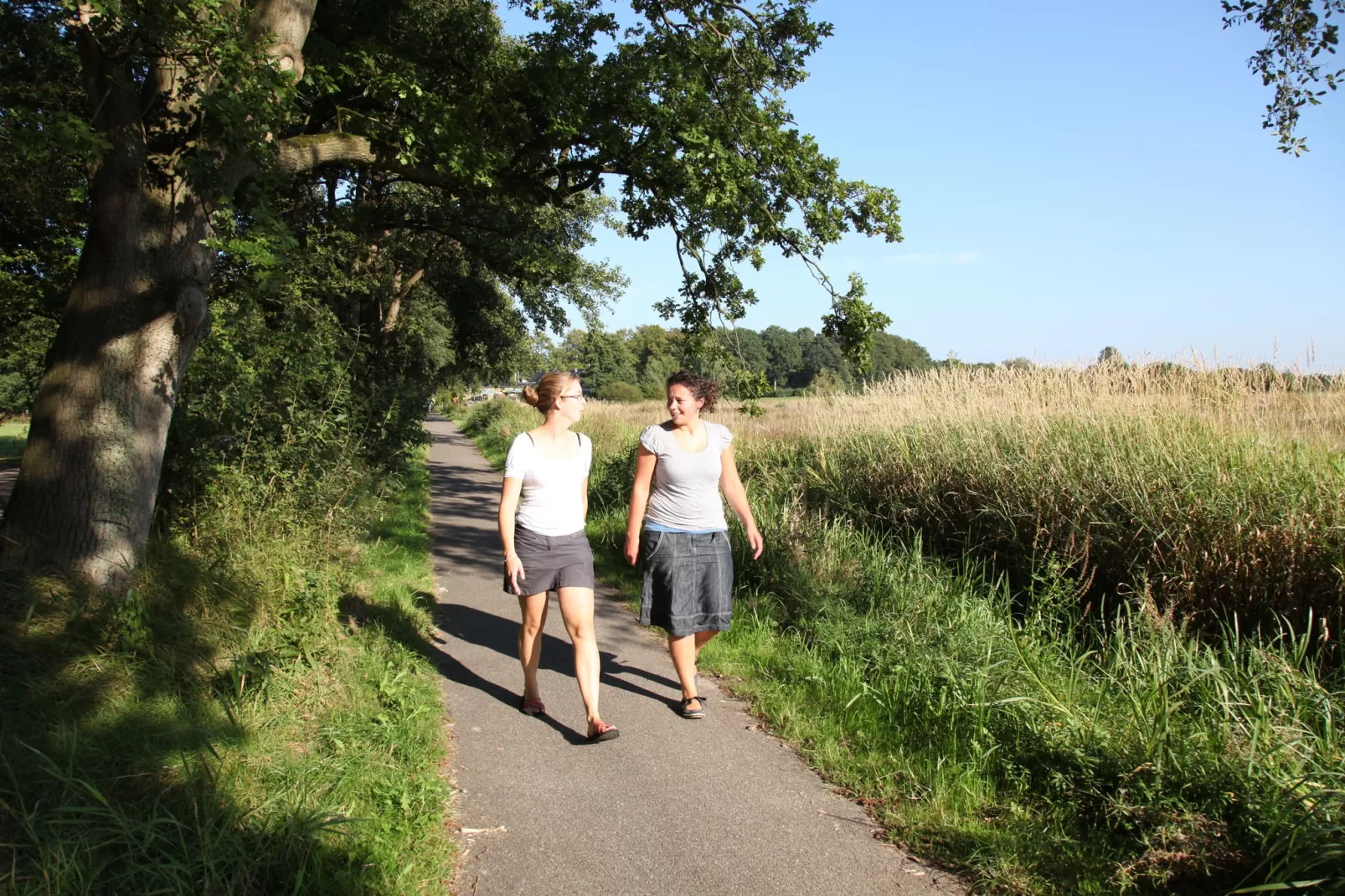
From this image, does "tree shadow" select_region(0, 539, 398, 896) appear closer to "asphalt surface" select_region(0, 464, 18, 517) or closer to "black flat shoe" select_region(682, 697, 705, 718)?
"black flat shoe" select_region(682, 697, 705, 718)

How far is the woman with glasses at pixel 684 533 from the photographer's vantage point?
5172 millimetres

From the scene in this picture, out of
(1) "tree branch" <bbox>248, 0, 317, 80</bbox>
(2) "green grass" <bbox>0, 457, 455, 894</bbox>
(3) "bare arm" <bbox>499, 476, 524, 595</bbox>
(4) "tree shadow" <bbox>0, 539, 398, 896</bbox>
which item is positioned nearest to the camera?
(4) "tree shadow" <bbox>0, 539, 398, 896</bbox>

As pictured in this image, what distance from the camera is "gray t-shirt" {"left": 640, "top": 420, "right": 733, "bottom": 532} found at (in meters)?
5.17

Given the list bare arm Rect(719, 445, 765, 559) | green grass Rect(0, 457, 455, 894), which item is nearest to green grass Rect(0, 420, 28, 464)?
green grass Rect(0, 457, 455, 894)

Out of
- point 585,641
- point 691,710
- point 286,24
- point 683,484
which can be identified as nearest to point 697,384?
point 683,484

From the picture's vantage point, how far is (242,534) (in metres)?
6.22

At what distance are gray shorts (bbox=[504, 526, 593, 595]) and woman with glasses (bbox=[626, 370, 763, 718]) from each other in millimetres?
385

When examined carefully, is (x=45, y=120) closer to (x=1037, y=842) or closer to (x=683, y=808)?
(x=683, y=808)

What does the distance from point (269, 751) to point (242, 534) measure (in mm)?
2855

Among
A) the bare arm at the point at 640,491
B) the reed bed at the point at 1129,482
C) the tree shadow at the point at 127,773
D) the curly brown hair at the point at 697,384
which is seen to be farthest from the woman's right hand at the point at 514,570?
the reed bed at the point at 1129,482

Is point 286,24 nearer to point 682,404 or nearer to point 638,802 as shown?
point 682,404

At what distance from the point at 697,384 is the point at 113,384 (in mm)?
3761

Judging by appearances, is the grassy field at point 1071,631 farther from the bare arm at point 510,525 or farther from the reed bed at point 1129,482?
the bare arm at point 510,525

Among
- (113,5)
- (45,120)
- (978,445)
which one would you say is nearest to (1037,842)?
(978,445)
